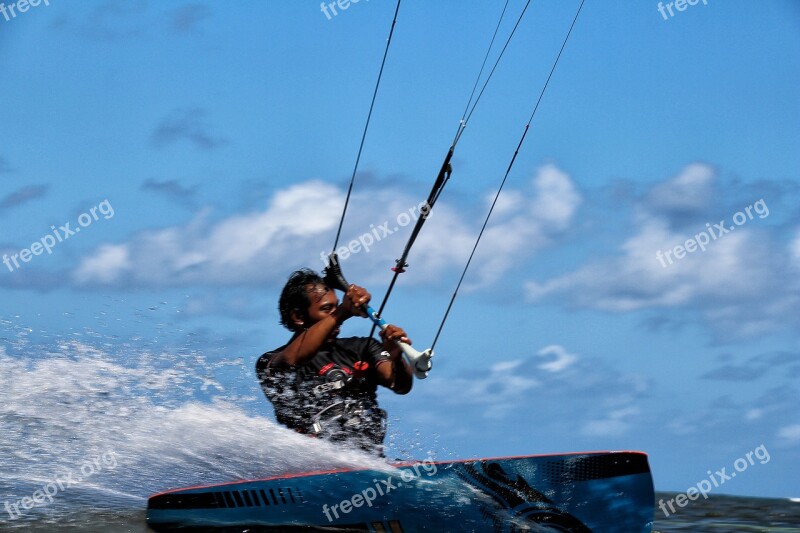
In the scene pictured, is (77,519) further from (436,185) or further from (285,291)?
(436,185)

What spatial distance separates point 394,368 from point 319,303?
838mm

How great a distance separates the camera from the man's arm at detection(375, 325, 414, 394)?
21.6ft

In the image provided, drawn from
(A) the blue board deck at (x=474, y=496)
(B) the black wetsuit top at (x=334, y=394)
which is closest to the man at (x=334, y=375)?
(B) the black wetsuit top at (x=334, y=394)

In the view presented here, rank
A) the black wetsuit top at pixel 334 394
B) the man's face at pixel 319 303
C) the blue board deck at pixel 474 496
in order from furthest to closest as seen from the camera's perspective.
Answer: the man's face at pixel 319 303
the black wetsuit top at pixel 334 394
the blue board deck at pixel 474 496

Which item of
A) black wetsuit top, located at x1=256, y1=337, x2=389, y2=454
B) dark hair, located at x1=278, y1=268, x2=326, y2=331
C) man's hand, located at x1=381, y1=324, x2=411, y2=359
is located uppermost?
dark hair, located at x1=278, y1=268, x2=326, y2=331

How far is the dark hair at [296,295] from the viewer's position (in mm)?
7066

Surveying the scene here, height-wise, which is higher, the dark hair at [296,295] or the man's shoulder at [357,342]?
the dark hair at [296,295]

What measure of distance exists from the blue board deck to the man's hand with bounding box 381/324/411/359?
3.09ft

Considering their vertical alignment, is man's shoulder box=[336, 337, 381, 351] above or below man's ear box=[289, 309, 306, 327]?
below

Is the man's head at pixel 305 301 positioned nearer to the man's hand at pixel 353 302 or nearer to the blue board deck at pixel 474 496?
the man's hand at pixel 353 302

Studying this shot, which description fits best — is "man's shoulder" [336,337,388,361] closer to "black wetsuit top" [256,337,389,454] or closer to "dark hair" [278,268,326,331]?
"black wetsuit top" [256,337,389,454]

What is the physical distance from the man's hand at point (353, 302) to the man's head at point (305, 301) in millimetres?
136

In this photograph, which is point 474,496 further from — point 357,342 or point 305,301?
point 305,301

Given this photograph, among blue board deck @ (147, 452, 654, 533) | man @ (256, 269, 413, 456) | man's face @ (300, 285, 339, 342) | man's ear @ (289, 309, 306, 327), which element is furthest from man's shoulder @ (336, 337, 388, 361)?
blue board deck @ (147, 452, 654, 533)
